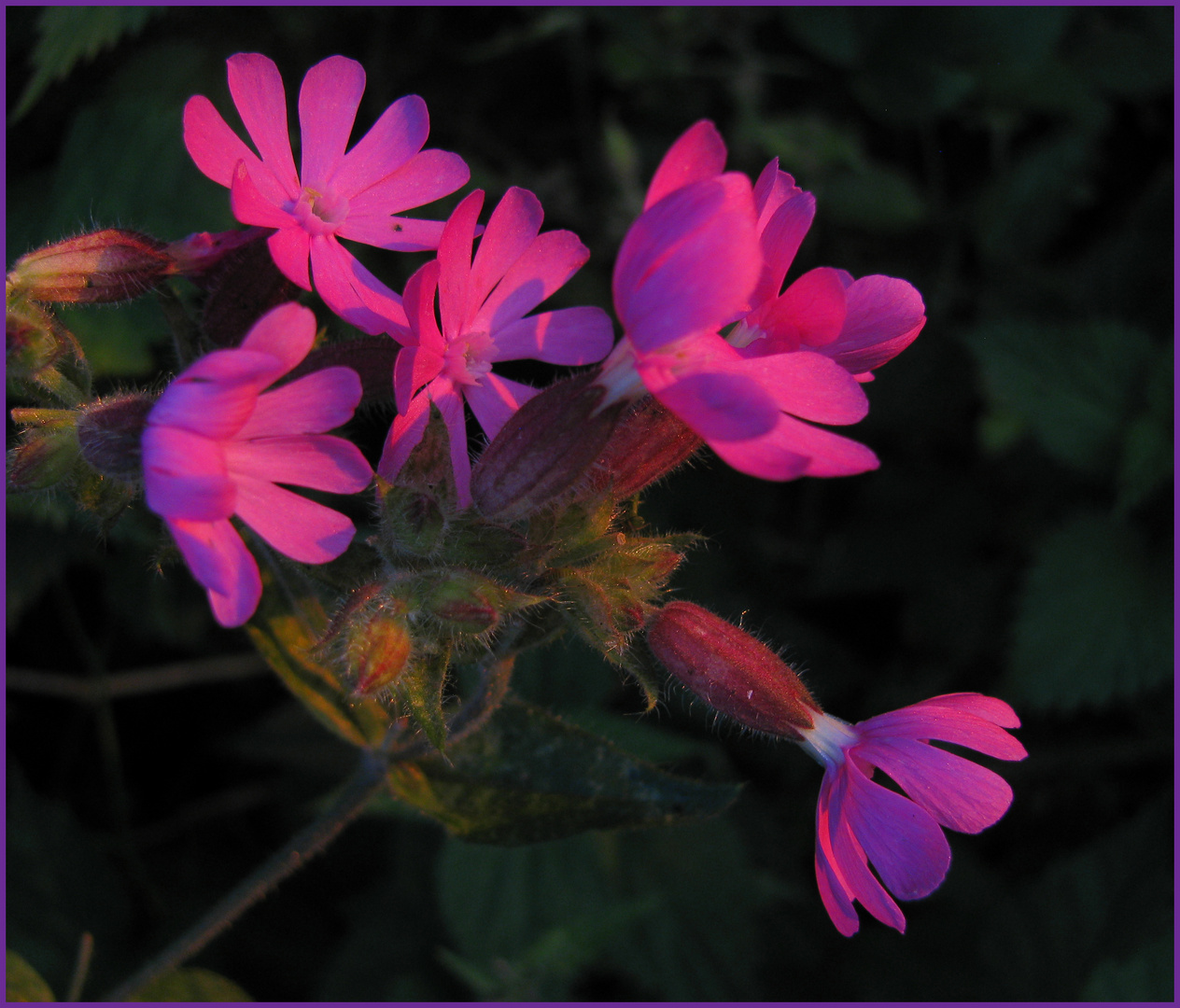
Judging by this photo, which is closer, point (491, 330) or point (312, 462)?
point (312, 462)

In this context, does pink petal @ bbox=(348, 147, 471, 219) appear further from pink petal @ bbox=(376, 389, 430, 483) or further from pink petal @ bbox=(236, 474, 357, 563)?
pink petal @ bbox=(236, 474, 357, 563)

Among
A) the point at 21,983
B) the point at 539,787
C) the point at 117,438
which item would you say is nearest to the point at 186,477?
the point at 117,438

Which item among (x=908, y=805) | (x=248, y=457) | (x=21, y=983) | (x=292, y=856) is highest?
(x=248, y=457)

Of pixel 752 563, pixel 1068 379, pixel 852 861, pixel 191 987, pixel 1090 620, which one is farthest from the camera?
pixel 752 563

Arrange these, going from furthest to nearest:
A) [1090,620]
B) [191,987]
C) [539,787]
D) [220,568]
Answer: [1090,620], [191,987], [539,787], [220,568]

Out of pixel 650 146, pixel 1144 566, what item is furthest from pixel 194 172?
pixel 1144 566

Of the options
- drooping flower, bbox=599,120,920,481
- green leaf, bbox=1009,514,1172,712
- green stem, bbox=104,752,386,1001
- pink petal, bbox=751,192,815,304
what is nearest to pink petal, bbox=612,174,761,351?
drooping flower, bbox=599,120,920,481

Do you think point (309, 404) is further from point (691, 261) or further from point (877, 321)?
point (877, 321)

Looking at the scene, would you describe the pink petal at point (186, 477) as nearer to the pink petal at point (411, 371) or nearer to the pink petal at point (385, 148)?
the pink petal at point (411, 371)
